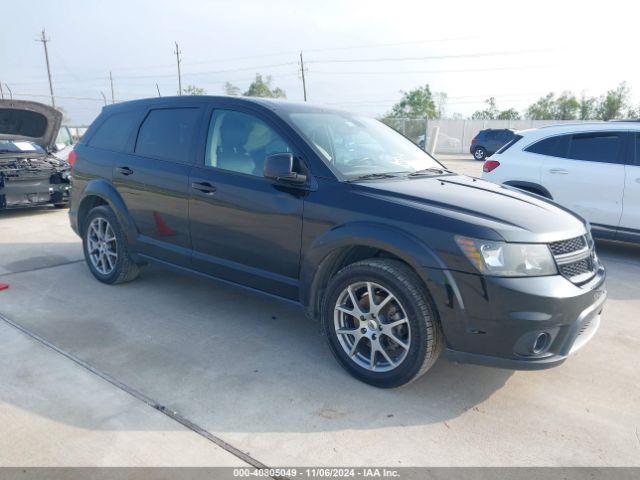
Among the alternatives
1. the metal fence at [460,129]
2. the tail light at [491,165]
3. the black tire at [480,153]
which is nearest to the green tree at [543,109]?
the metal fence at [460,129]

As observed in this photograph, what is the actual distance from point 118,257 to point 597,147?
19.2 feet

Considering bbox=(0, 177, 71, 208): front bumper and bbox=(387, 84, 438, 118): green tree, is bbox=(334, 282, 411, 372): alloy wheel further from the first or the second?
bbox=(387, 84, 438, 118): green tree

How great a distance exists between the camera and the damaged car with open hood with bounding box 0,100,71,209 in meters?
8.55

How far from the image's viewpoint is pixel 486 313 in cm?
290

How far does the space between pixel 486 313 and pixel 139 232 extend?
3273 millimetres

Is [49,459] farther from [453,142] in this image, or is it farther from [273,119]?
[453,142]

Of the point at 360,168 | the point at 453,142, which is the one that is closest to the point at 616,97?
the point at 453,142

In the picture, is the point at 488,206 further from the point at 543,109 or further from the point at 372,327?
the point at 543,109

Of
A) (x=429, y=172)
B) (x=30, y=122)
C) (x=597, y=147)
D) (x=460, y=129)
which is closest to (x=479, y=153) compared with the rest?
(x=460, y=129)

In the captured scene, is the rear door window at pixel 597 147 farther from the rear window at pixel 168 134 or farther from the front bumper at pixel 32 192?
the front bumper at pixel 32 192

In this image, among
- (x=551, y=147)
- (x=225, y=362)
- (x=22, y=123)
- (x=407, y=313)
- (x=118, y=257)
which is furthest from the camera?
(x=22, y=123)

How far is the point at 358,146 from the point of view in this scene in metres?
4.08

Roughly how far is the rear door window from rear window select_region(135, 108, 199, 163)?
196 inches

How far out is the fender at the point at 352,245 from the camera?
3.04 metres
